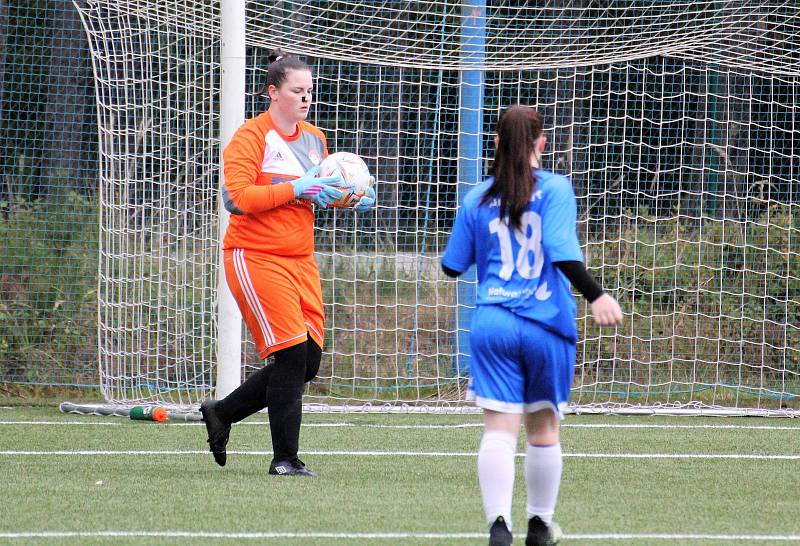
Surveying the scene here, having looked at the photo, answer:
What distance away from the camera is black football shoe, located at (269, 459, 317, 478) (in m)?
5.48

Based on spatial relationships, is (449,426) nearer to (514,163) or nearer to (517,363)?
(517,363)

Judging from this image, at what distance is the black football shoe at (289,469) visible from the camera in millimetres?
5480

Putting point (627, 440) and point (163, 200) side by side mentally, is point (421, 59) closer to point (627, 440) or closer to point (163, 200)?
point (163, 200)

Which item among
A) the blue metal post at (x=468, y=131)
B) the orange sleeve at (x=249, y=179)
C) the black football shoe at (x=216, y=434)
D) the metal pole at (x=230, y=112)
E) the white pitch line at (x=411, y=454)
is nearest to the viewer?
the orange sleeve at (x=249, y=179)

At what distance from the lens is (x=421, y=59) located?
899 cm

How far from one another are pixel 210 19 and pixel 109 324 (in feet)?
7.68

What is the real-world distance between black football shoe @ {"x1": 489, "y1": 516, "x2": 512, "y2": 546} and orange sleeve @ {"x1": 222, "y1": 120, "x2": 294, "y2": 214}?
2.11 metres

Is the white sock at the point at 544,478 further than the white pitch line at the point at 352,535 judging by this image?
No

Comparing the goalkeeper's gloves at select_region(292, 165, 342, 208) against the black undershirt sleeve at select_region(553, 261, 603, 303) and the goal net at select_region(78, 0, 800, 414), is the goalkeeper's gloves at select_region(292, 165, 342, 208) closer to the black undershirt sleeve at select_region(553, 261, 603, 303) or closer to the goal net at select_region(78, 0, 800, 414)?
the black undershirt sleeve at select_region(553, 261, 603, 303)

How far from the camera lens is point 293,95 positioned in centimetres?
552

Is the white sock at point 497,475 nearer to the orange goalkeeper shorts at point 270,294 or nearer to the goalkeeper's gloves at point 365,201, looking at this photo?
the orange goalkeeper shorts at point 270,294

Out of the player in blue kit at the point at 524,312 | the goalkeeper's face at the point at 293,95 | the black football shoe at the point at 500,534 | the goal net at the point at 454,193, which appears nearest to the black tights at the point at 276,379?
the goalkeeper's face at the point at 293,95

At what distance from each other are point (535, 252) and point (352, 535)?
1156 mm

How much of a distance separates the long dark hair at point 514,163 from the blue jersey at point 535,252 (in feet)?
0.10
